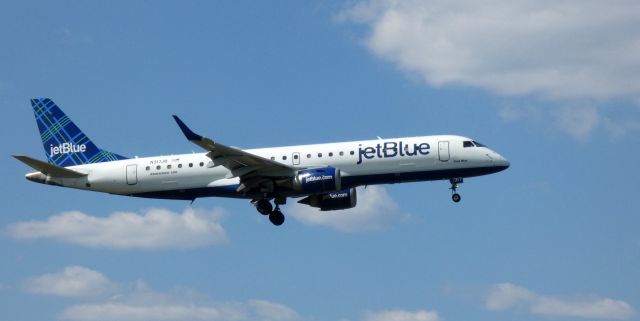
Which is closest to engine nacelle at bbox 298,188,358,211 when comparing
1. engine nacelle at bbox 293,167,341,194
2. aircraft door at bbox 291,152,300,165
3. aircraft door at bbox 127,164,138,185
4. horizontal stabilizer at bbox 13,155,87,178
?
aircraft door at bbox 291,152,300,165

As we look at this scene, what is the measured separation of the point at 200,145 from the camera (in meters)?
50.0

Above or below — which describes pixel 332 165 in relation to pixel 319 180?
above

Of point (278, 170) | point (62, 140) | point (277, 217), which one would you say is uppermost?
point (62, 140)

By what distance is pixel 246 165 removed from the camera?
52.8m

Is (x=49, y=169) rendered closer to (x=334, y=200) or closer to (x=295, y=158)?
(x=295, y=158)

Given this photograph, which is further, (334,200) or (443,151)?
(334,200)

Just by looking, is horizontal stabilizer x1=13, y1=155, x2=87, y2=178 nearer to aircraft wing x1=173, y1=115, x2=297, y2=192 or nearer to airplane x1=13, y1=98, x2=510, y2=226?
airplane x1=13, y1=98, x2=510, y2=226

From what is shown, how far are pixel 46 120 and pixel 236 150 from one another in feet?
55.4

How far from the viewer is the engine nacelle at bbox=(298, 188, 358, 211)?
57469 millimetres

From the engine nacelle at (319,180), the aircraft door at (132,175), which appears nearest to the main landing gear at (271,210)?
the engine nacelle at (319,180)

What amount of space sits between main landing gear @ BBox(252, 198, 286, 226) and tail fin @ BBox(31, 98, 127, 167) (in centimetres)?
904

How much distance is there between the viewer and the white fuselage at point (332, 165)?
52.1 metres

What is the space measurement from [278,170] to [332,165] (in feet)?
9.61

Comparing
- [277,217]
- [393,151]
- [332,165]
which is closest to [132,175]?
[277,217]
